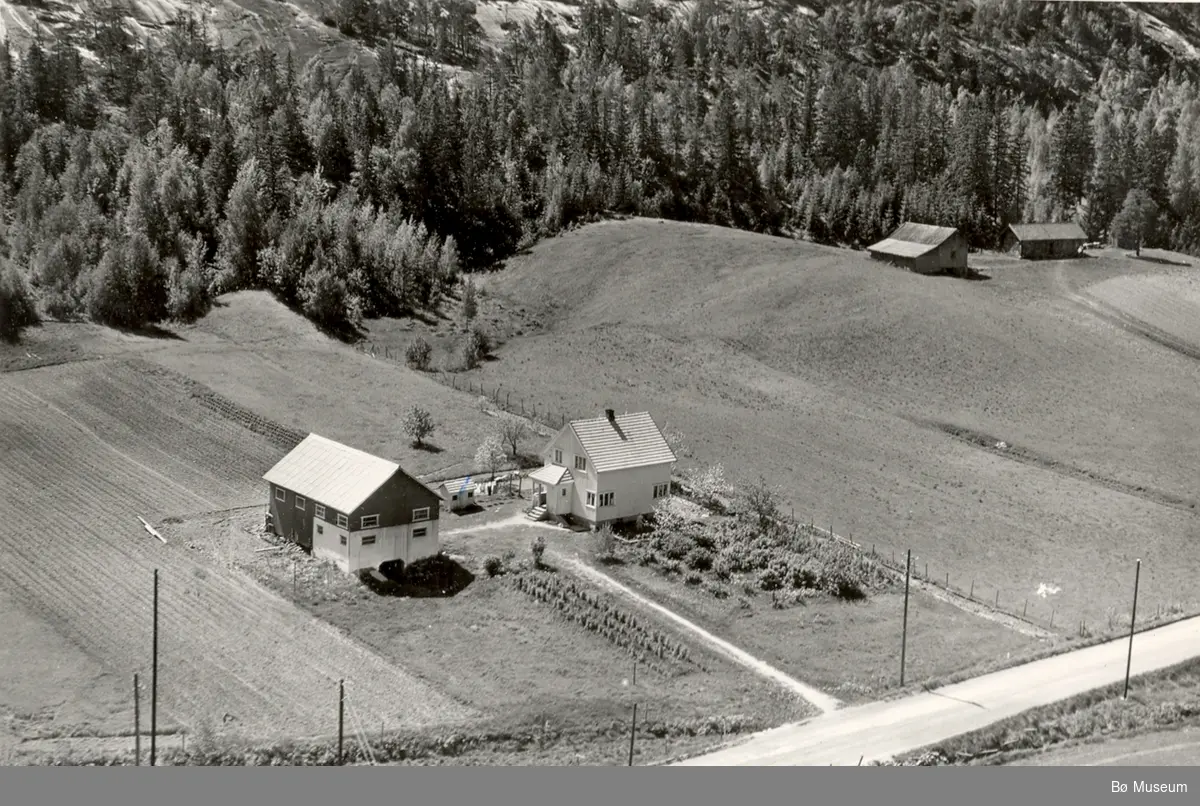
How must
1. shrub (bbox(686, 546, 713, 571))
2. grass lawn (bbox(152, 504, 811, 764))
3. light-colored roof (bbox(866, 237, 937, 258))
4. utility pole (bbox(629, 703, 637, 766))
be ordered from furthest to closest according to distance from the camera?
light-colored roof (bbox(866, 237, 937, 258))
shrub (bbox(686, 546, 713, 571))
grass lawn (bbox(152, 504, 811, 764))
utility pole (bbox(629, 703, 637, 766))

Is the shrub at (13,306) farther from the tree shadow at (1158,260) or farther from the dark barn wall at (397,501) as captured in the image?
the tree shadow at (1158,260)

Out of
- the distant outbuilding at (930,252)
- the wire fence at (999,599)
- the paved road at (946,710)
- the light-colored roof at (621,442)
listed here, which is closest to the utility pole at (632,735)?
the paved road at (946,710)

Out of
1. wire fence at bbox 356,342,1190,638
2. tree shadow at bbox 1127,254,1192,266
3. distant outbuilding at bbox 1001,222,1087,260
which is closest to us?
wire fence at bbox 356,342,1190,638

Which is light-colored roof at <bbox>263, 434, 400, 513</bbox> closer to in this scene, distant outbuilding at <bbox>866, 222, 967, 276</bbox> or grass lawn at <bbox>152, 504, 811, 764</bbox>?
grass lawn at <bbox>152, 504, 811, 764</bbox>

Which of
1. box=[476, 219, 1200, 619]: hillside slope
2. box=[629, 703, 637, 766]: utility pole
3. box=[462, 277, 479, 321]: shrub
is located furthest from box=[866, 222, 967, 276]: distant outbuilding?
box=[629, 703, 637, 766]: utility pole

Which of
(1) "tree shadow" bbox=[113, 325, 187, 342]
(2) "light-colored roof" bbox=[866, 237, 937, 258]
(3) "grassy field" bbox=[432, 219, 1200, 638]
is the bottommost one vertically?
(1) "tree shadow" bbox=[113, 325, 187, 342]

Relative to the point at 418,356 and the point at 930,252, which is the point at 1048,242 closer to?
the point at 930,252

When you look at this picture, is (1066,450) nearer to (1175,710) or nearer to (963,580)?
(963,580)

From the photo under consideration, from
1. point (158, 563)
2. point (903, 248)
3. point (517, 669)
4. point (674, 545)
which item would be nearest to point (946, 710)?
point (517, 669)
